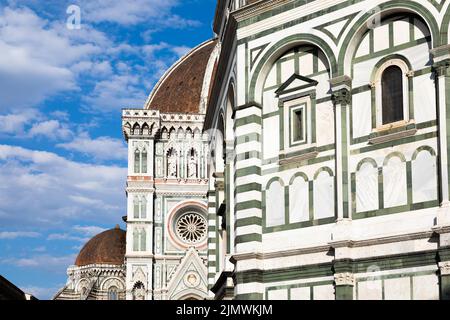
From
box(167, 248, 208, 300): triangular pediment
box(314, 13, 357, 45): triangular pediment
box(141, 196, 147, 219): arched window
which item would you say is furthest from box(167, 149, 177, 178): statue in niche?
box(314, 13, 357, 45): triangular pediment

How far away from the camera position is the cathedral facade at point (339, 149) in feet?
61.6

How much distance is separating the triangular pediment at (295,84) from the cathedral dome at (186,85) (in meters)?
50.4

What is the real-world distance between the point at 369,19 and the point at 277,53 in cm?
271

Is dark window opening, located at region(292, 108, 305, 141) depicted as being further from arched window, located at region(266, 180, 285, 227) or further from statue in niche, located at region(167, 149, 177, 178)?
statue in niche, located at region(167, 149, 177, 178)

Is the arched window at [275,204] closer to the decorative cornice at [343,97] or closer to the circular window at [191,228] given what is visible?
the decorative cornice at [343,97]

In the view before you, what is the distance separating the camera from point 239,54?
22781 mm

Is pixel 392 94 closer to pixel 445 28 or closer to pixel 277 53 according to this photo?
pixel 445 28

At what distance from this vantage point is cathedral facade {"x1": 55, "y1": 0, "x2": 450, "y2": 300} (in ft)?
61.6

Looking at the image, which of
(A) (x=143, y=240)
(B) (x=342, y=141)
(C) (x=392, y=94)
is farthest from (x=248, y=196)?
(A) (x=143, y=240)

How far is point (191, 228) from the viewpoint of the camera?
219 ft

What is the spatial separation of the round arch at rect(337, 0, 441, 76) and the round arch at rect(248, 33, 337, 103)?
1.34 ft

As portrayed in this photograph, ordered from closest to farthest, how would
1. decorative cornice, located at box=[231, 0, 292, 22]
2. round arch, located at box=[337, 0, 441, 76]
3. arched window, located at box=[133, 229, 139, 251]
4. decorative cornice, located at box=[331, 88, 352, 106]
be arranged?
1. round arch, located at box=[337, 0, 441, 76]
2. decorative cornice, located at box=[331, 88, 352, 106]
3. decorative cornice, located at box=[231, 0, 292, 22]
4. arched window, located at box=[133, 229, 139, 251]

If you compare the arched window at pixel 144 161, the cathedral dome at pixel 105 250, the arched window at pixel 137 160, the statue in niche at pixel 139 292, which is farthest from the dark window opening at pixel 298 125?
the cathedral dome at pixel 105 250

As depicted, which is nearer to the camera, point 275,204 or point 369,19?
point 369,19
